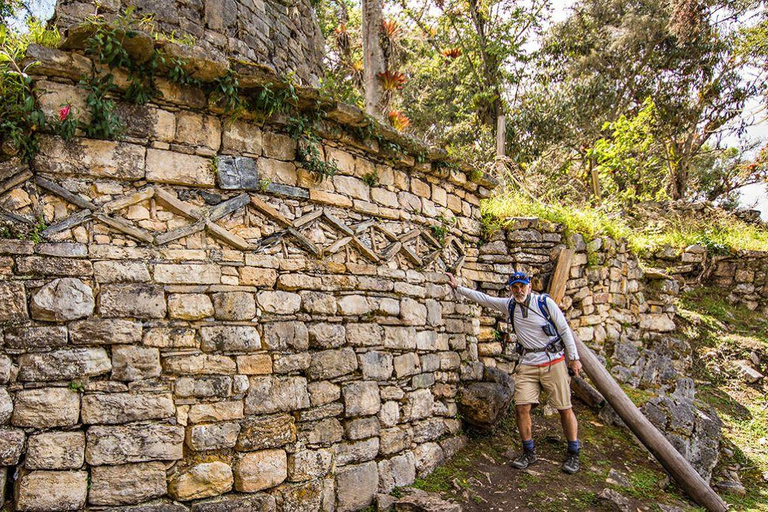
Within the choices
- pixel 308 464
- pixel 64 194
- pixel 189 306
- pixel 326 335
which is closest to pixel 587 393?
pixel 326 335

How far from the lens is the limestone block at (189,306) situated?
3479mm

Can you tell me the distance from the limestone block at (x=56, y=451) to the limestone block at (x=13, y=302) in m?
0.77

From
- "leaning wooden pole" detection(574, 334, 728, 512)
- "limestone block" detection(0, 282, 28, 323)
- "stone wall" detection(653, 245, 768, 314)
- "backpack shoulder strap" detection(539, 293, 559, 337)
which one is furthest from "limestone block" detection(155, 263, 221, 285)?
"stone wall" detection(653, 245, 768, 314)

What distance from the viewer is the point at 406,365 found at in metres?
4.76

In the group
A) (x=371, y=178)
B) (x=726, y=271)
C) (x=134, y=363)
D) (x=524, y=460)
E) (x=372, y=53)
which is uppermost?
(x=372, y=53)

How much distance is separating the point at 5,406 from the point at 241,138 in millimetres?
2446

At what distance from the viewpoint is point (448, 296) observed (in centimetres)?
558

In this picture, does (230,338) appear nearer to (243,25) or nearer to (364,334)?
(364,334)

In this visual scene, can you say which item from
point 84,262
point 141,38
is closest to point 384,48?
point 141,38

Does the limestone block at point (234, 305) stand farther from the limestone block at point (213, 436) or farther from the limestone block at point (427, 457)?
the limestone block at point (427, 457)

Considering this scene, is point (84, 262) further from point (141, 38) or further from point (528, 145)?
point (528, 145)

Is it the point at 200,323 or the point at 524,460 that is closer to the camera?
the point at 200,323

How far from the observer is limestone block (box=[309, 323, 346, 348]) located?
4.08 m

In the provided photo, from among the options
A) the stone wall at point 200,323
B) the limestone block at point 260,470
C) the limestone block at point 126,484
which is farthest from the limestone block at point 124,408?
the limestone block at point 260,470
